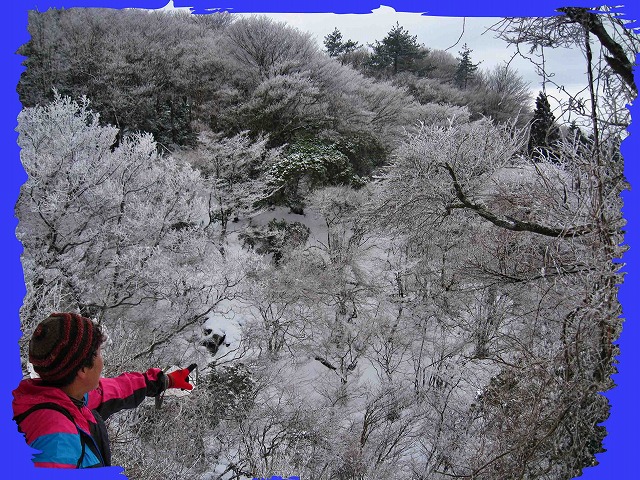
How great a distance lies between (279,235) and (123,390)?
655 cm

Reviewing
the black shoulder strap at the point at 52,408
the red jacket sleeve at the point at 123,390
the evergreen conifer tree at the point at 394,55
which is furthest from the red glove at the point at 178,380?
the evergreen conifer tree at the point at 394,55

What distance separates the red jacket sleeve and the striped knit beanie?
0.22m

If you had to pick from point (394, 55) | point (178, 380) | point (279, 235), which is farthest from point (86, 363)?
point (279, 235)

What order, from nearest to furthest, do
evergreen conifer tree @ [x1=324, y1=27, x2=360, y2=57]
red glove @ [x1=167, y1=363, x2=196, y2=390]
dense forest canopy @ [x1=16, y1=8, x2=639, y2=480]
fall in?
1. red glove @ [x1=167, y1=363, x2=196, y2=390]
2. dense forest canopy @ [x1=16, y1=8, x2=639, y2=480]
3. evergreen conifer tree @ [x1=324, y1=27, x2=360, y2=57]

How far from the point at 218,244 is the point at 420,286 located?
145 inches

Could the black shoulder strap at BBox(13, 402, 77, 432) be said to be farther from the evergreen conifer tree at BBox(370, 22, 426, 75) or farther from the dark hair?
the evergreen conifer tree at BBox(370, 22, 426, 75)

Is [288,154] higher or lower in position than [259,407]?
higher

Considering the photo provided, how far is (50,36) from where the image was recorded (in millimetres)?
4293

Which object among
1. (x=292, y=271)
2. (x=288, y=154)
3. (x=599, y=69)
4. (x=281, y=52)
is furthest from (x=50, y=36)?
Result: (x=599, y=69)

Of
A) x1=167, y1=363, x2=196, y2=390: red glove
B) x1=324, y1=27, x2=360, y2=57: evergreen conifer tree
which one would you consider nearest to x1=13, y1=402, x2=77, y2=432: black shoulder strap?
x1=167, y1=363, x2=196, y2=390: red glove

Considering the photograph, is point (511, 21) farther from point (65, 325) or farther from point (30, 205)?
point (30, 205)

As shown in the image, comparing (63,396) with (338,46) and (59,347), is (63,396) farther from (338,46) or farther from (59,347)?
(338,46)

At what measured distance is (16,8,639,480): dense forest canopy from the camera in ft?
13.0

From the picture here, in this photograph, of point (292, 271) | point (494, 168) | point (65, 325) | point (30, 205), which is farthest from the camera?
point (292, 271)
